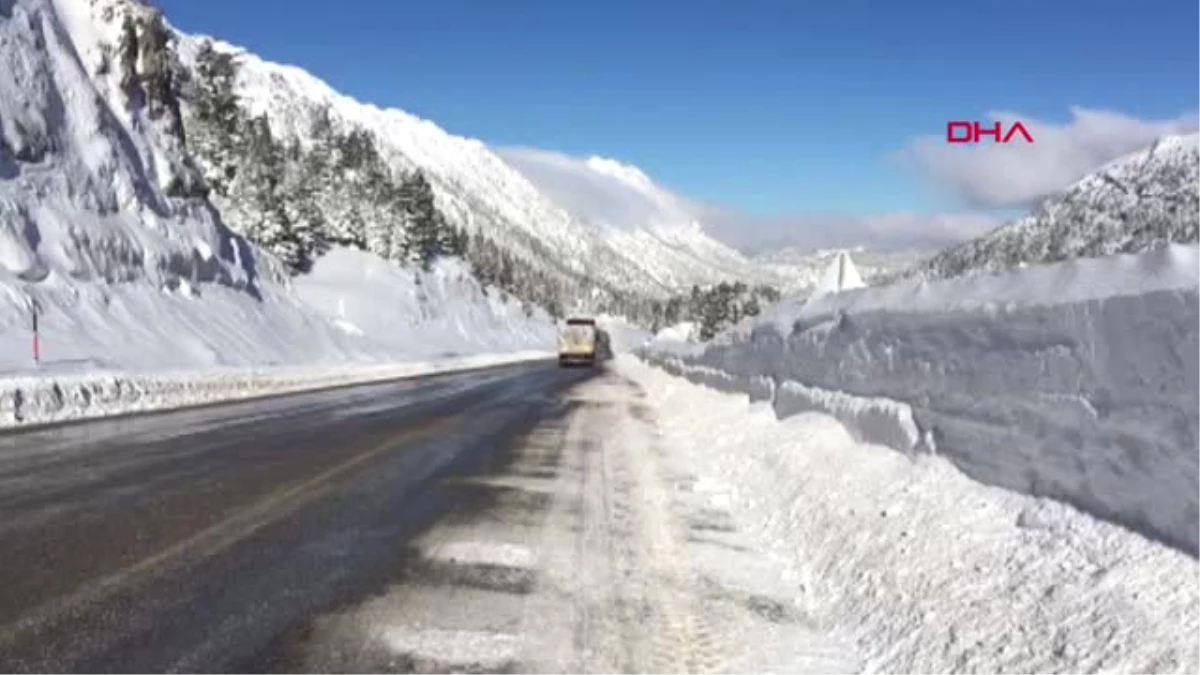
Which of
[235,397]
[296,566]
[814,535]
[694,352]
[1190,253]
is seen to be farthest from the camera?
[694,352]

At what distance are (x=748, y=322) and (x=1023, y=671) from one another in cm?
2020

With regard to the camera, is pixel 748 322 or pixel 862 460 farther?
pixel 748 322

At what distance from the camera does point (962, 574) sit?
6.70 meters

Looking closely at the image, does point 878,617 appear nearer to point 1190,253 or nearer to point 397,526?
point 1190,253

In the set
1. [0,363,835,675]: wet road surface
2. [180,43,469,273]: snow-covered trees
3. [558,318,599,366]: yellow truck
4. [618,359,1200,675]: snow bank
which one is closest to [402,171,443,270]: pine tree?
[180,43,469,273]: snow-covered trees

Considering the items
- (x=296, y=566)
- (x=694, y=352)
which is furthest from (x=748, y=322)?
(x=296, y=566)

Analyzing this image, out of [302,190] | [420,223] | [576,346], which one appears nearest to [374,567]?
[576,346]

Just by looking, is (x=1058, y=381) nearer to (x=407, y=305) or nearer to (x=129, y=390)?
(x=129, y=390)

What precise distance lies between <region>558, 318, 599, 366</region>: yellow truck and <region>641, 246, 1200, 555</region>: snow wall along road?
59.9 metres

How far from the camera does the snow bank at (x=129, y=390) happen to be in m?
21.7

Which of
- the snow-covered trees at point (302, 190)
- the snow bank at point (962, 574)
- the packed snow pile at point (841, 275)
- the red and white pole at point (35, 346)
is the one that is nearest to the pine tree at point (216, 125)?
the snow-covered trees at point (302, 190)

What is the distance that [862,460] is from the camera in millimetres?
10695

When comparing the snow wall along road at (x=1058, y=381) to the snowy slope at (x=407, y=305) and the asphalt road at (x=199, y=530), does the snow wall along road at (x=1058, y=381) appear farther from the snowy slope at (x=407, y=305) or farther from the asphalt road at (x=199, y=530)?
the snowy slope at (x=407, y=305)

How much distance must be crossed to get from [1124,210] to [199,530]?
6611 millimetres
